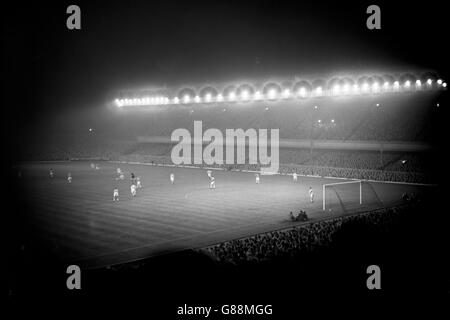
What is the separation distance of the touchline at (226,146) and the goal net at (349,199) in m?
17.6

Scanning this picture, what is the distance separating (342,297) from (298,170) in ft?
140

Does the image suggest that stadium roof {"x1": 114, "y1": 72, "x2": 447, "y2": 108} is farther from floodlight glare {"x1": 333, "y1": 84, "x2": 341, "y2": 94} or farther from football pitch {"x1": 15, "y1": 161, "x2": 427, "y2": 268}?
football pitch {"x1": 15, "y1": 161, "x2": 427, "y2": 268}

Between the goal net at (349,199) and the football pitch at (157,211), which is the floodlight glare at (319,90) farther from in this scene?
the goal net at (349,199)

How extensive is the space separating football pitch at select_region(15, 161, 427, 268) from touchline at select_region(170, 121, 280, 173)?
1469cm

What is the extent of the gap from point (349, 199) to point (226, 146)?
123 feet

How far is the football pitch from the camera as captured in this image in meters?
20.0

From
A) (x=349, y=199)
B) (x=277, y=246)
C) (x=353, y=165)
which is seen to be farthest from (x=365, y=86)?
(x=277, y=246)

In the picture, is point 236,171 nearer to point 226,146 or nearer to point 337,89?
point 226,146

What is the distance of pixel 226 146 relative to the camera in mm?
69250

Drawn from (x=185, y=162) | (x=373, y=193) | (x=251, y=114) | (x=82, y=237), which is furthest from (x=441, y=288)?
(x=251, y=114)

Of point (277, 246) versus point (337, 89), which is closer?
point (277, 246)

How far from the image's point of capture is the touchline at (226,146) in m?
62.2

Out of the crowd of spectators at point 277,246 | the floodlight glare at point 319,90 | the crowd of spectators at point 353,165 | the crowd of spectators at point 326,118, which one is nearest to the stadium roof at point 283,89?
the floodlight glare at point 319,90
